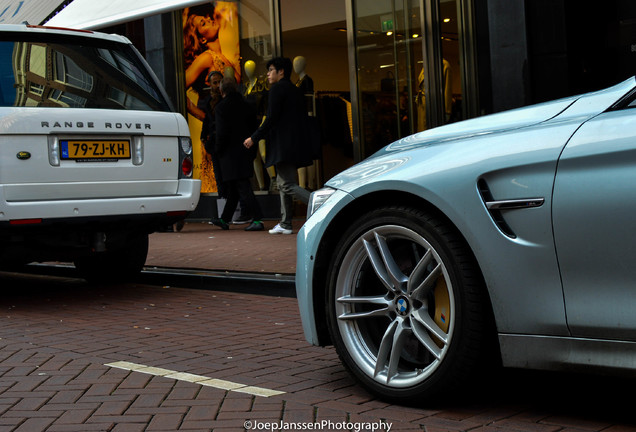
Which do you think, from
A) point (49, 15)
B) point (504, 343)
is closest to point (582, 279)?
point (504, 343)

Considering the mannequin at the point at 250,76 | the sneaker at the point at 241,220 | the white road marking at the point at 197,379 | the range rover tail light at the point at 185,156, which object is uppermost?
the mannequin at the point at 250,76

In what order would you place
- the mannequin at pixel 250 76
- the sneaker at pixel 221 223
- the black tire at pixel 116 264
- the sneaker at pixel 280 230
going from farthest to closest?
the mannequin at pixel 250 76, the sneaker at pixel 221 223, the sneaker at pixel 280 230, the black tire at pixel 116 264

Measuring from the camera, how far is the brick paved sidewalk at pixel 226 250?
27.3 ft

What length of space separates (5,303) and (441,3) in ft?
23.0

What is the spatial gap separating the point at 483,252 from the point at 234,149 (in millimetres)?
8908

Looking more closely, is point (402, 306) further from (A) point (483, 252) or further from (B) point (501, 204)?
(B) point (501, 204)

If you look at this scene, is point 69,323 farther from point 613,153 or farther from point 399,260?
point 613,153

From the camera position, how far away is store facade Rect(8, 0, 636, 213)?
10.8 metres

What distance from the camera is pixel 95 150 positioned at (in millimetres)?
6773

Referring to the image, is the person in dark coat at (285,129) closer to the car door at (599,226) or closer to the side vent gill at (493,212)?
the side vent gill at (493,212)

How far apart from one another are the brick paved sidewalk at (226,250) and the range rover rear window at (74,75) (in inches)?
67.6

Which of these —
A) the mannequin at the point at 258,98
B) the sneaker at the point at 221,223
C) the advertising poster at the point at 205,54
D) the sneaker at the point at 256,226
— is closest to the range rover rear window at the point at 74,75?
the sneaker at the point at 256,226

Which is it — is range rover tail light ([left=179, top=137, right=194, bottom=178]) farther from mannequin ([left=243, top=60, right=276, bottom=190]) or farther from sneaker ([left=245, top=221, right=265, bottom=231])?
mannequin ([left=243, top=60, right=276, bottom=190])

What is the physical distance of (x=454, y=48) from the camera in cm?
1178
